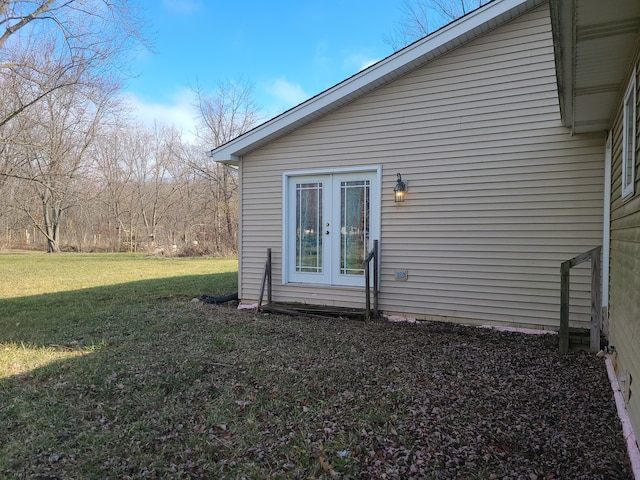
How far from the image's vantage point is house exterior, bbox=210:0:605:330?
4613 millimetres

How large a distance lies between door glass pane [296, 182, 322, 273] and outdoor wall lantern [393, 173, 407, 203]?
1236 mm

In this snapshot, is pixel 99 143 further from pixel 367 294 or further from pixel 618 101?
pixel 618 101

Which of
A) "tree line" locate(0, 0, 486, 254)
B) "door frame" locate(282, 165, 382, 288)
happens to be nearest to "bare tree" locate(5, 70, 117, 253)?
"tree line" locate(0, 0, 486, 254)

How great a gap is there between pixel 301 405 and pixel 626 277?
2.42 meters

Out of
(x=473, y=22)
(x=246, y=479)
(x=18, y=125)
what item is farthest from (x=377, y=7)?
(x=246, y=479)

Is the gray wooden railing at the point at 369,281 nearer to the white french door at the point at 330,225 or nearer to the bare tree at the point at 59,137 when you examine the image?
the white french door at the point at 330,225

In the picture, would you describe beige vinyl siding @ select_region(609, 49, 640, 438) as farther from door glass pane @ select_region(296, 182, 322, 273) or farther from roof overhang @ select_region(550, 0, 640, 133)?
door glass pane @ select_region(296, 182, 322, 273)

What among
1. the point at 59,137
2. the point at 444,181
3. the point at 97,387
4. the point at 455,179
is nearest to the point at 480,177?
the point at 455,179

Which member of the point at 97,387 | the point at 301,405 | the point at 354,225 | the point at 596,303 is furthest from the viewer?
the point at 354,225

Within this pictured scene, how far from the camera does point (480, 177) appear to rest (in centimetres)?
498

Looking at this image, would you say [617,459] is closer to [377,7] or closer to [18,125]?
[18,125]

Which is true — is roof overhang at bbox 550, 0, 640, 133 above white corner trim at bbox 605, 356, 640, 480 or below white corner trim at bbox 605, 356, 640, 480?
above

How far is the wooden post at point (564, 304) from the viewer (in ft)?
12.5

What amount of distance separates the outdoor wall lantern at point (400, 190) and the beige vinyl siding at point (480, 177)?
0.31 ft
